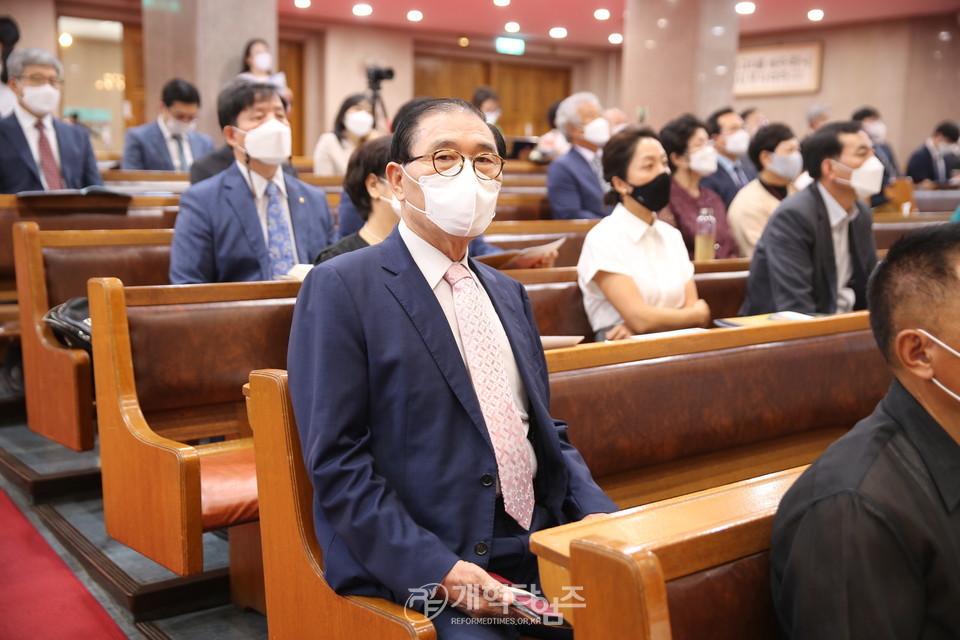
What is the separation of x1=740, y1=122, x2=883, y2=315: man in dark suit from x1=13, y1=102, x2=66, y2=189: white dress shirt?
11.5 feet

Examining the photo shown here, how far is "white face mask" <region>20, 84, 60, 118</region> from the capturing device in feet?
15.0

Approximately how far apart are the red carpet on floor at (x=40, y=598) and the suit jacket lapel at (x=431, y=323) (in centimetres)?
137

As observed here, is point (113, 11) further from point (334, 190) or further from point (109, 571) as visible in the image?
point (109, 571)

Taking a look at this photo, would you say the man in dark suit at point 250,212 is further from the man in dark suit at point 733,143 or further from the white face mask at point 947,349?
the man in dark suit at point 733,143

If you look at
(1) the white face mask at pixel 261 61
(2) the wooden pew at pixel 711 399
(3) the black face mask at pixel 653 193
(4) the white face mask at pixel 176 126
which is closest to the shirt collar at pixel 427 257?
(2) the wooden pew at pixel 711 399

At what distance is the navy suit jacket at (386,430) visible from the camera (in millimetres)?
1527

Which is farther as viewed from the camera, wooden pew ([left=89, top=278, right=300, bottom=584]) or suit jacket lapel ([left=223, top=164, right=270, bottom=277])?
suit jacket lapel ([left=223, top=164, right=270, bottom=277])

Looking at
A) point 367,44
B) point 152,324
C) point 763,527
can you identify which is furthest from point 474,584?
point 367,44

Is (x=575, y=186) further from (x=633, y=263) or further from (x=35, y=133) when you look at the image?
(x=35, y=133)

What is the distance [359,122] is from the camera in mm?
6273

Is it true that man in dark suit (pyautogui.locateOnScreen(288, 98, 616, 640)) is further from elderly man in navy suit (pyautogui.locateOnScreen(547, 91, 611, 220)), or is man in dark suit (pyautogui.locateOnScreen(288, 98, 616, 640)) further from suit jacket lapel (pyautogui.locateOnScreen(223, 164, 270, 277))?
elderly man in navy suit (pyautogui.locateOnScreen(547, 91, 611, 220))

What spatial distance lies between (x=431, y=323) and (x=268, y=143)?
1.92 meters

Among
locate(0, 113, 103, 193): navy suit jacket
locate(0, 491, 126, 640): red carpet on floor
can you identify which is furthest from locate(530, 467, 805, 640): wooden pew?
locate(0, 113, 103, 193): navy suit jacket

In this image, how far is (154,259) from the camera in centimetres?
348
